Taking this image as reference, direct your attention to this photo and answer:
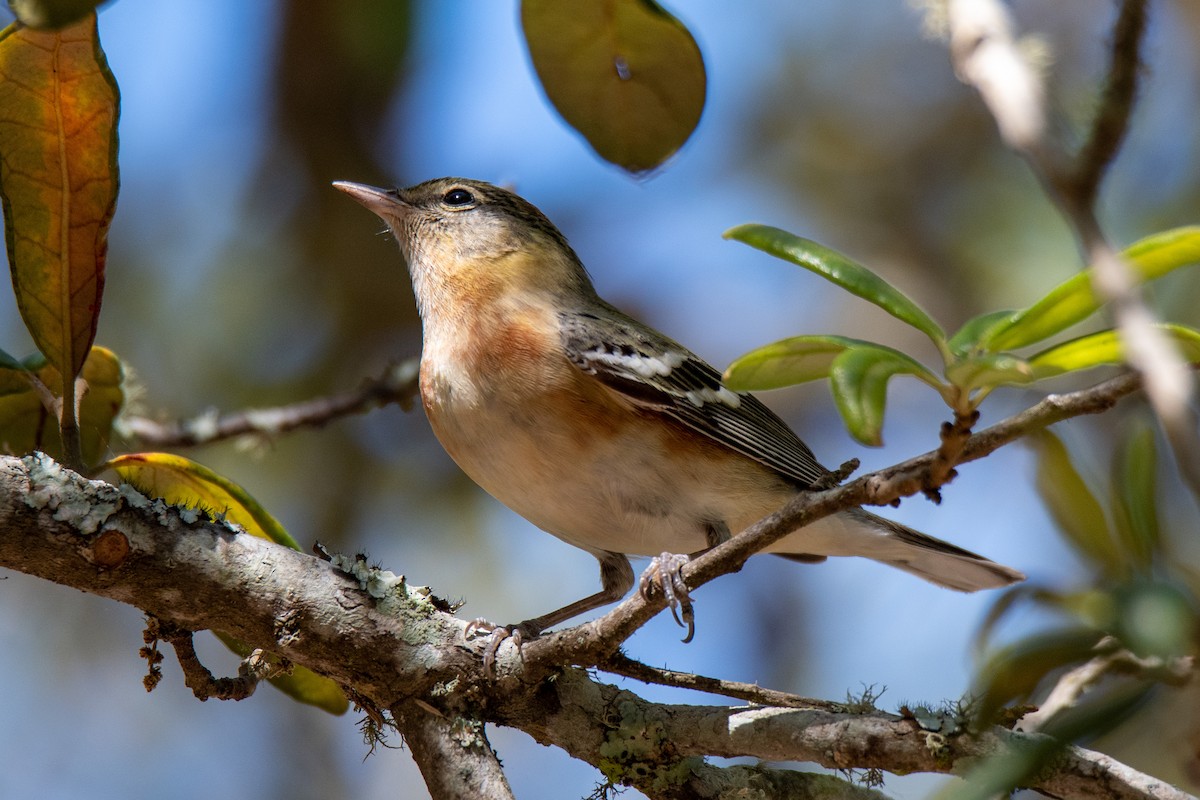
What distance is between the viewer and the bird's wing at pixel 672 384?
4.14 m

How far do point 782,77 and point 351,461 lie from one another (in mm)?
4252

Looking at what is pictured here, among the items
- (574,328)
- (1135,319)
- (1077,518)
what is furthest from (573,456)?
(1135,319)

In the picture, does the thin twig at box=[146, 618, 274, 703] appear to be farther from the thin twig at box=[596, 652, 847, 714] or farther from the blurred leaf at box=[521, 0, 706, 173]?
the blurred leaf at box=[521, 0, 706, 173]

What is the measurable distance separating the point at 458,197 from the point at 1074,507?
415 centimetres

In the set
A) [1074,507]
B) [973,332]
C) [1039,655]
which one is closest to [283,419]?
[973,332]

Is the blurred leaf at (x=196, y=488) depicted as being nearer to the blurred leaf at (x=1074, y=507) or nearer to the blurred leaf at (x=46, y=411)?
the blurred leaf at (x=46, y=411)

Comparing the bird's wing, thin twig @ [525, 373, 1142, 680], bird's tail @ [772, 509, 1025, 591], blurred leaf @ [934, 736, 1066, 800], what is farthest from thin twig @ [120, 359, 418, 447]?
blurred leaf @ [934, 736, 1066, 800]

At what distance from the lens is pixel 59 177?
2666 millimetres

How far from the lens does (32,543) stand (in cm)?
246

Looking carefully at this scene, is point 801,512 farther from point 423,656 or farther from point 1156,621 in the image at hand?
point 423,656

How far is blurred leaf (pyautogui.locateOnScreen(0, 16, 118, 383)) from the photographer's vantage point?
255 cm

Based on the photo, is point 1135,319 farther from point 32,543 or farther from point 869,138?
point 869,138

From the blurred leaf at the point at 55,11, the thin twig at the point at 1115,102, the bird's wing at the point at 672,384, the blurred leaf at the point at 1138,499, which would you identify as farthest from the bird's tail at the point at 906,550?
the blurred leaf at the point at 55,11

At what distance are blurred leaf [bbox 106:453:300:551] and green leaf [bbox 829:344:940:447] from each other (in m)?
1.91
